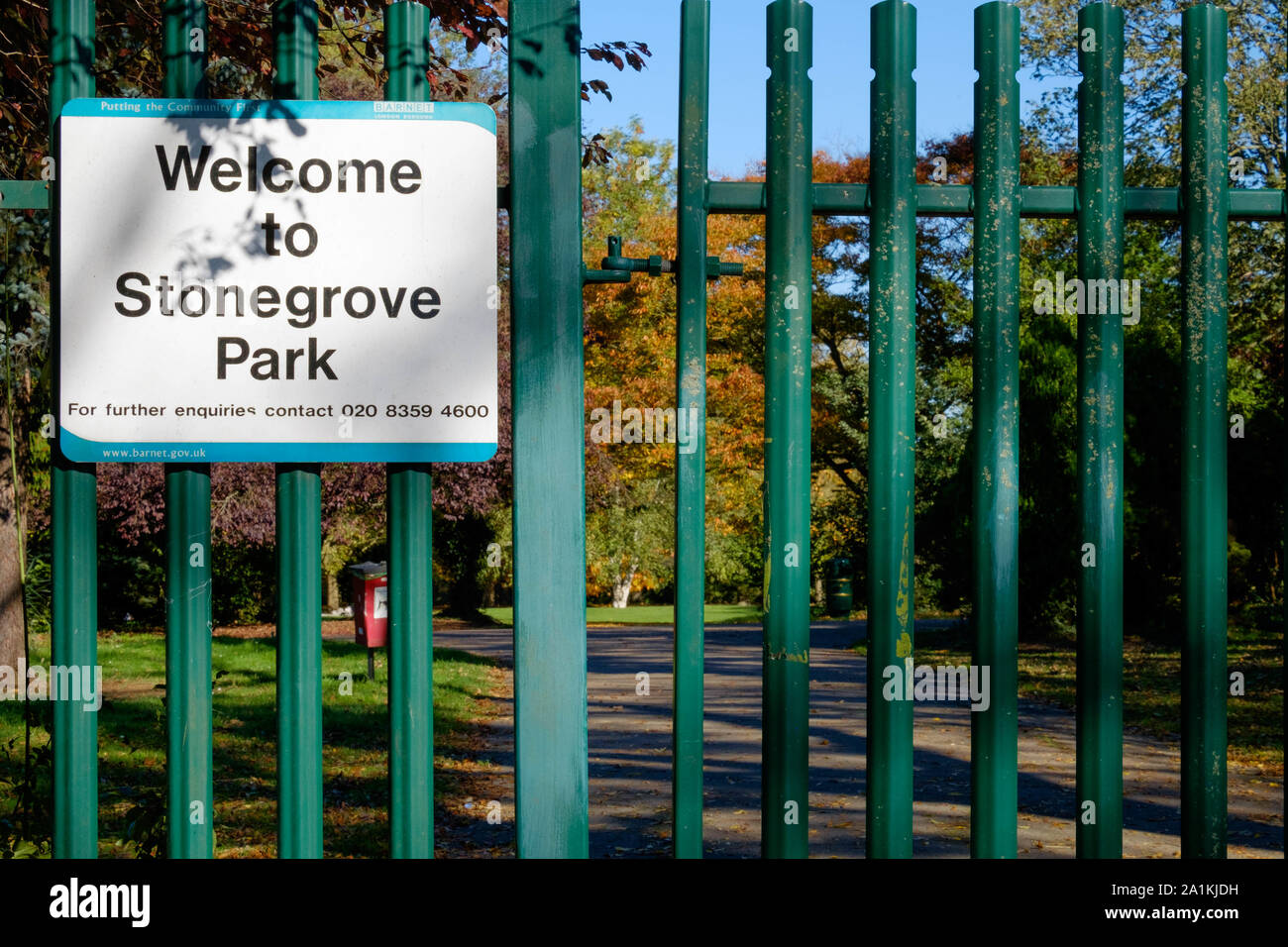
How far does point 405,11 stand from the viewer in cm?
282

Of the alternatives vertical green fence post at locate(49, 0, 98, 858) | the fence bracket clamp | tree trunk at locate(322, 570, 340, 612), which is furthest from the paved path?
tree trunk at locate(322, 570, 340, 612)

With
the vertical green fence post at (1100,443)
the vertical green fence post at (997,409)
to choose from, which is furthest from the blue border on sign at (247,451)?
the vertical green fence post at (1100,443)

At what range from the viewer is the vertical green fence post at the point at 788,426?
2.85 m

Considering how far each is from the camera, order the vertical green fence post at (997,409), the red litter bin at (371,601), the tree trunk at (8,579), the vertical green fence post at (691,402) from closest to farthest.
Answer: the vertical green fence post at (691,402), the vertical green fence post at (997,409), the tree trunk at (8,579), the red litter bin at (371,601)

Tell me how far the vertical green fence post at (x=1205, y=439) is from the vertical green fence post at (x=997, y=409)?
509 millimetres

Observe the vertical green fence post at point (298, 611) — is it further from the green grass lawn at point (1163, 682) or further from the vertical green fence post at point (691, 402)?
the green grass lawn at point (1163, 682)

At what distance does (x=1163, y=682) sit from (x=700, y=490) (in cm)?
1238

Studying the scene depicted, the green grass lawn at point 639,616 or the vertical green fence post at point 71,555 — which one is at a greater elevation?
the vertical green fence post at point 71,555

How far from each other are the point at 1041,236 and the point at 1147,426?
18.5 feet

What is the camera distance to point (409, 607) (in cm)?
282

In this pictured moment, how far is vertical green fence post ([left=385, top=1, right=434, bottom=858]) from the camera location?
2.83 meters

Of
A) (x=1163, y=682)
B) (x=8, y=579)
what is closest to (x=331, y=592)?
(x=8, y=579)

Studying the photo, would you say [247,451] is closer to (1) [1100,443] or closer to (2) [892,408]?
(2) [892,408]
